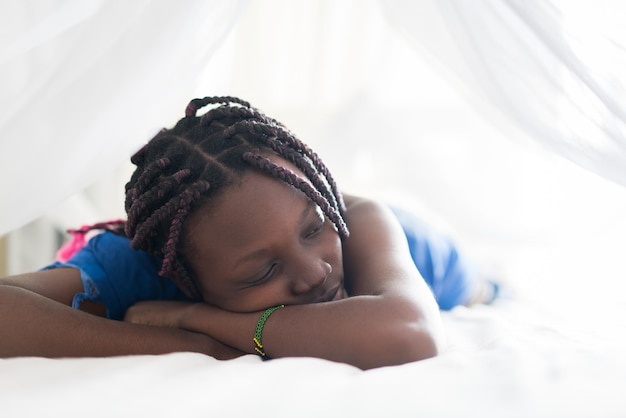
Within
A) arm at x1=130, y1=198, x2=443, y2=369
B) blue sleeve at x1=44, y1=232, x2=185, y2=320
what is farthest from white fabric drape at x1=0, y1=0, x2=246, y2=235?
arm at x1=130, y1=198, x2=443, y2=369

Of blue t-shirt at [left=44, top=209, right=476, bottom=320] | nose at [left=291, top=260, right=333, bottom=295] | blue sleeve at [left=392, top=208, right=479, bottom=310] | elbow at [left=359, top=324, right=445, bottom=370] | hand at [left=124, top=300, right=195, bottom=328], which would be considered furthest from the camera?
blue sleeve at [left=392, top=208, right=479, bottom=310]

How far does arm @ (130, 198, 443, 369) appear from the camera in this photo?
35.5 inches

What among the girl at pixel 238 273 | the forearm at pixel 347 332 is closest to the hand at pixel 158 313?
the girl at pixel 238 273

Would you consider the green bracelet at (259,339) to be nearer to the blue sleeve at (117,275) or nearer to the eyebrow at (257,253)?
the eyebrow at (257,253)

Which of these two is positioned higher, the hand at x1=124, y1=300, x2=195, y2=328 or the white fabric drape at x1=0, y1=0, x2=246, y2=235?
the white fabric drape at x1=0, y1=0, x2=246, y2=235

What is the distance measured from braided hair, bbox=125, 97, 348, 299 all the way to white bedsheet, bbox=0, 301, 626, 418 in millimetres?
247

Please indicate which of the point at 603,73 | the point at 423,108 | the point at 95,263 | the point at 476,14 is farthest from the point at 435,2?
the point at 423,108

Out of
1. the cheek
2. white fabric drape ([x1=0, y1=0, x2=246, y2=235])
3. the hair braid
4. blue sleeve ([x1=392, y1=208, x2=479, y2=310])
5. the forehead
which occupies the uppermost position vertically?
white fabric drape ([x1=0, y1=0, x2=246, y2=235])

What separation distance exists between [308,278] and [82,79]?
45cm

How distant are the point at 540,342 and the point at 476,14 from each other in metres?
0.49

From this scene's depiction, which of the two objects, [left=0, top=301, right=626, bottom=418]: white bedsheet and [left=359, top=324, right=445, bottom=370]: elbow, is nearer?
[left=0, top=301, right=626, bottom=418]: white bedsheet

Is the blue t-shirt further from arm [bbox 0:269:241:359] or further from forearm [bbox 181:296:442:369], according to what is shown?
forearm [bbox 181:296:442:369]

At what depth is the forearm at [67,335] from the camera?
3.10ft

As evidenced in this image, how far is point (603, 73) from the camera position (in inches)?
38.2
